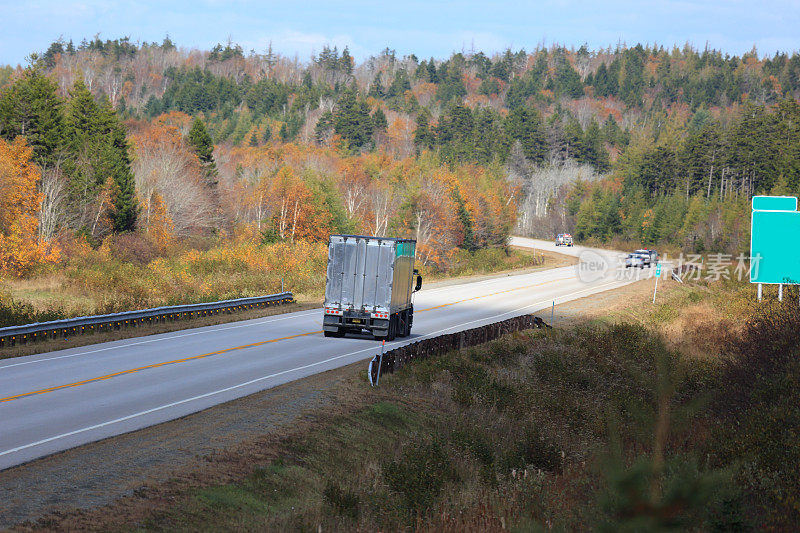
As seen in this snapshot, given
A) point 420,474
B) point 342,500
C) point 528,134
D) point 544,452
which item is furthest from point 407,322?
point 528,134

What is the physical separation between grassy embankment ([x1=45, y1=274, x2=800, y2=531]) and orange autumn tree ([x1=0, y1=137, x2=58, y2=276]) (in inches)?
1299

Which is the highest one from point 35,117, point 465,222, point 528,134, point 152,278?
point 528,134

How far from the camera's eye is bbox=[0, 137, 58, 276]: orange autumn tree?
46500 mm

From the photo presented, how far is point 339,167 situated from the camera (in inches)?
4678

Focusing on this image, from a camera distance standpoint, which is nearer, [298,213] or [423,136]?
[298,213]

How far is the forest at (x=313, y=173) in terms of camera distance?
5559cm

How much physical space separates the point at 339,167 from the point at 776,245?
9140cm

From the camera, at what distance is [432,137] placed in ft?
483

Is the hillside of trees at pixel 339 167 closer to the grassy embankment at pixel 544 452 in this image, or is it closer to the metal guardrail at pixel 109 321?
the metal guardrail at pixel 109 321

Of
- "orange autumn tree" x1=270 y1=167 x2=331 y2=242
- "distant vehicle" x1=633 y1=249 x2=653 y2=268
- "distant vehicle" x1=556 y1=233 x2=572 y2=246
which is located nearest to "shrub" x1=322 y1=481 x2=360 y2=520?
"orange autumn tree" x1=270 y1=167 x2=331 y2=242

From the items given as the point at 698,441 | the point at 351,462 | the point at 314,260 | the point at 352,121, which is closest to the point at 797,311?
the point at 698,441

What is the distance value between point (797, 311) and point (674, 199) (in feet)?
310

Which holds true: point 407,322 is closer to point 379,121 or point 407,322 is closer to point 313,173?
point 313,173

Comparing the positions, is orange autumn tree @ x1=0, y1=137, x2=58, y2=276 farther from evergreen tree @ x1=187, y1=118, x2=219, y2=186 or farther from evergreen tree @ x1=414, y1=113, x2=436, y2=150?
evergreen tree @ x1=414, y1=113, x2=436, y2=150
